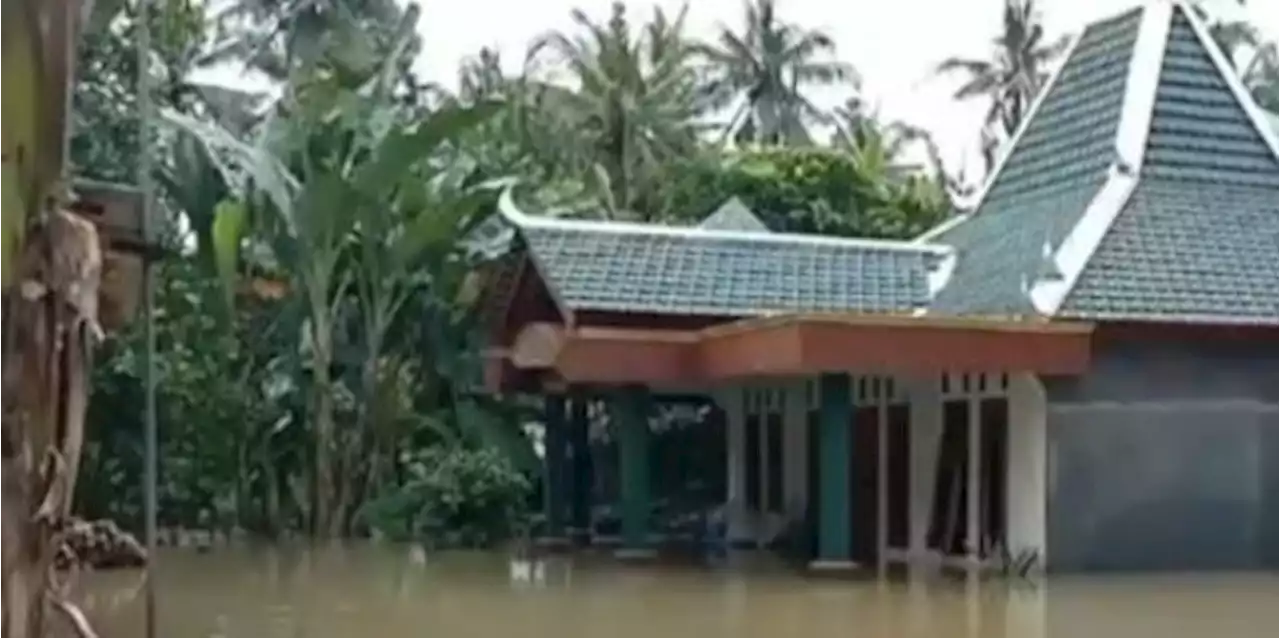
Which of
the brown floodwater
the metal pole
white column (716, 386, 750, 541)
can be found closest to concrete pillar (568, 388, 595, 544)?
white column (716, 386, 750, 541)

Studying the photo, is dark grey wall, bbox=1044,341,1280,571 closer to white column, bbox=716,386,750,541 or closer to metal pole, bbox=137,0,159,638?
white column, bbox=716,386,750,541

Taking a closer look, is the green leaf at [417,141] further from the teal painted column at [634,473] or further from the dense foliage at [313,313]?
the teal painted column at [634,473]

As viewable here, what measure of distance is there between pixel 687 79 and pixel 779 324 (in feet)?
57.7

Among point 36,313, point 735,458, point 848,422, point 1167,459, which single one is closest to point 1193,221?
point 1167,459

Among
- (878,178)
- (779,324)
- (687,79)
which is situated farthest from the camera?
(687,79)

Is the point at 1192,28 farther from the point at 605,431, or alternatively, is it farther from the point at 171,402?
the point at 171,402

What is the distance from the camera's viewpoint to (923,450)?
48.3 feet

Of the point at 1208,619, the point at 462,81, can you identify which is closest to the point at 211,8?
the point at 462,81

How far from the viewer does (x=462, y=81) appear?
102 feet

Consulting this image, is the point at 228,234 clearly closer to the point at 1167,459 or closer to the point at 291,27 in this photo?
the point at 1167,459

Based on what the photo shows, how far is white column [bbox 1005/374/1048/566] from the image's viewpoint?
13062 millimetres

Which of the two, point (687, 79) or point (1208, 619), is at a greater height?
point (687, 79)

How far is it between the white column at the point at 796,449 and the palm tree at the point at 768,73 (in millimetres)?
16912

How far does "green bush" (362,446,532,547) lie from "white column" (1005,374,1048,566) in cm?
598
